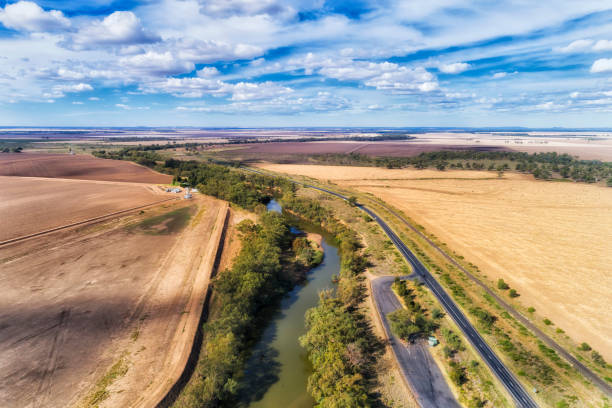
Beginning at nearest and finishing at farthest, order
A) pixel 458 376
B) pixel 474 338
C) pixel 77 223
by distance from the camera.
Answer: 1. pixel 458 376
2. pixel 474 338
3. pixel 77 223

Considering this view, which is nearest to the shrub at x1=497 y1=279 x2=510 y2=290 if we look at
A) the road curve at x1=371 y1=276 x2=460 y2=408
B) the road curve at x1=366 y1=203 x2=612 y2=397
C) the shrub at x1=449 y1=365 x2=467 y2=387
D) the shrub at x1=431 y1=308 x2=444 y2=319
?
the road curve at x1=366 y1=203 x2=612 y2=397

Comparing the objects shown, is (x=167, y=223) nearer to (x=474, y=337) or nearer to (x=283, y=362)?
(x=283, y=362)

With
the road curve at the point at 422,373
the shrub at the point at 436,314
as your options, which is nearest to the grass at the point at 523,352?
the shrub at the point at 436,314

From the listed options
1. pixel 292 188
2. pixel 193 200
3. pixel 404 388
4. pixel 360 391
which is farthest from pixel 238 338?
pixel 292 188

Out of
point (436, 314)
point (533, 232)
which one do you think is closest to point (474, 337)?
point (436, 314)

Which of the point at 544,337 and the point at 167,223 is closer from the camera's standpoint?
the point at 544,337

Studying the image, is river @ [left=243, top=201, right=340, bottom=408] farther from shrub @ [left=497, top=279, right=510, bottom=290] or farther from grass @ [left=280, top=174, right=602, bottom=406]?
shrub @ [left=497, top=279, right=510, bottom=290]
